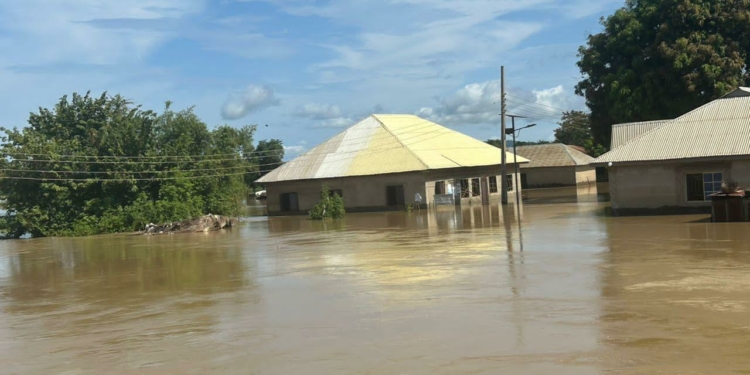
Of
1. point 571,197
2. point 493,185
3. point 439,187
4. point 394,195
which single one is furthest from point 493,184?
point 394,195

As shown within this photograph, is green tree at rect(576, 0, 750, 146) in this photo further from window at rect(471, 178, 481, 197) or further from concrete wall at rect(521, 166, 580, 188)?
concrete wall at rect(521, 166, 580, 188)

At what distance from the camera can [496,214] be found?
34062 mm

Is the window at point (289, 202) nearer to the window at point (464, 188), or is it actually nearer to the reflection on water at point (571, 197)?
the window at point (464, 188)

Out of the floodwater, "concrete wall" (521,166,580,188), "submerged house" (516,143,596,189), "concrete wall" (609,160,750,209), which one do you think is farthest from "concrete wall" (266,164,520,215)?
the floodwater

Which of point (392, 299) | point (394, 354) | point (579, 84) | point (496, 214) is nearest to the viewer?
point (394, 354)

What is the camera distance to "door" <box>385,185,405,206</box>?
43.9m

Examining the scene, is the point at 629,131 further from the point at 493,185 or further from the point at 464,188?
the point at 493,185

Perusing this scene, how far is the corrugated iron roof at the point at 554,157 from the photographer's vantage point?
6706 cm

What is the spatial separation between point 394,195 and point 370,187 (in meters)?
1.63

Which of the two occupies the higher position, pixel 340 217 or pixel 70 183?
pixel 70 183

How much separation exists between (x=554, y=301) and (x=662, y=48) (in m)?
33.4

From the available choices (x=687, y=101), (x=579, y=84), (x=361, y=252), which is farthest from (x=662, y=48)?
(x=361, y=252)

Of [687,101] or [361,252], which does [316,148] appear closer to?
[687,101]

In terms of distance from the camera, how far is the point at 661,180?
27.8 metres
